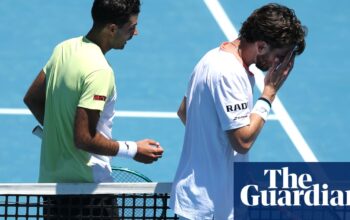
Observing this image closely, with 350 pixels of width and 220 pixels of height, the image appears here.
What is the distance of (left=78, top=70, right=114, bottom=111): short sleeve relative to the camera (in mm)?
5637

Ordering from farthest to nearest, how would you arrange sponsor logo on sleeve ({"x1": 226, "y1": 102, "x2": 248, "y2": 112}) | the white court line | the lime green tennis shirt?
the white court line, the lime green tennis shirt, sponsor logo on sleeve ({"x1": 226, "y1": 102, "x2": 248, "y2": 112})

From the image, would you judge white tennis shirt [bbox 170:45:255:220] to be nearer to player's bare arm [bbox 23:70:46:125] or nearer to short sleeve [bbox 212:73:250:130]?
short sleeve [bbox 212:73:250:130]

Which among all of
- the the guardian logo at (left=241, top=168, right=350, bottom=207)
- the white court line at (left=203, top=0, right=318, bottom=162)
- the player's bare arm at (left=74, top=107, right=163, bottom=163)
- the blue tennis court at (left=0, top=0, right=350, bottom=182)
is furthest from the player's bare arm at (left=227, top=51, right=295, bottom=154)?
the white court line at (left=203, top=0, right=318, bottom=162)

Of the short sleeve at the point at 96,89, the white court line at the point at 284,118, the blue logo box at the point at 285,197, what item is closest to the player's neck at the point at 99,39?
the short sleeve at the point at 96,89

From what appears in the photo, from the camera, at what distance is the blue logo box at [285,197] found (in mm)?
5749

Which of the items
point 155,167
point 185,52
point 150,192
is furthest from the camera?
point 185,52

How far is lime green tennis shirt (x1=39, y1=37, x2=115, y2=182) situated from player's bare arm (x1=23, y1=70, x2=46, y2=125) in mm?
149

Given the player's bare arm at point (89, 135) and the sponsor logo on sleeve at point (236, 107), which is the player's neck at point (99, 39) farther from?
the sponsor logo on sleeve at point (236, 107)

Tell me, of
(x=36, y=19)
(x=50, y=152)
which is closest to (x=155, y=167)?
(x=36, y=19)

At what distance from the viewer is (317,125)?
36.2 feet

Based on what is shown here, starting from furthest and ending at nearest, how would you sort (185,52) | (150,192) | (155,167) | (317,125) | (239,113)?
(185,52)
(317,125)
(155,167)
(150,192)
(239,113)

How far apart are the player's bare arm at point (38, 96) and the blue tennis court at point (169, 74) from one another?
390cm

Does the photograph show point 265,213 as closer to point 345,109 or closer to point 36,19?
point 345,109

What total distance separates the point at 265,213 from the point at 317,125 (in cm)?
529
